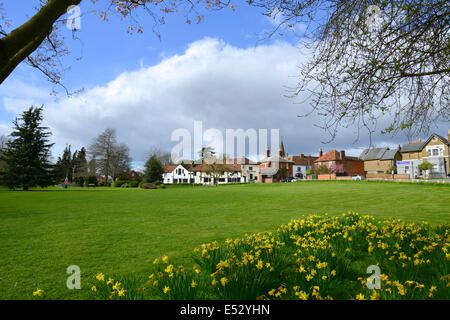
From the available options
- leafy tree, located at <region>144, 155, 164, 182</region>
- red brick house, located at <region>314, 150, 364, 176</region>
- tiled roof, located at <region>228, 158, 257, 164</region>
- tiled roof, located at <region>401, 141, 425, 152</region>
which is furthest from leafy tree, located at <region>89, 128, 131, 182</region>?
tiled roof, located at <region>401, 141, 425, 152</region>

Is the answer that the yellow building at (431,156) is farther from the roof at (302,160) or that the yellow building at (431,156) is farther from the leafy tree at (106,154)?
the leafy tree at (106,154)

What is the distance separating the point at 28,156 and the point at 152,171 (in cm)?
3173

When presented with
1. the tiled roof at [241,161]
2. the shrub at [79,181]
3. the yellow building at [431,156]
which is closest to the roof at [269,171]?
the tiled roof at [241,161]

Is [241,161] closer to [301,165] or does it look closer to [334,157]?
[301,165]

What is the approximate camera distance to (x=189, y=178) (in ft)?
310

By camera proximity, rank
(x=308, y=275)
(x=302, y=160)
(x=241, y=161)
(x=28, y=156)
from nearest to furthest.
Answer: (x=308, y=275), (x=28, y=156), (x=241, y=161), (x=302, y=160)

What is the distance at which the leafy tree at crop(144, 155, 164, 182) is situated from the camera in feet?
235

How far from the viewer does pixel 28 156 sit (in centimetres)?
4288

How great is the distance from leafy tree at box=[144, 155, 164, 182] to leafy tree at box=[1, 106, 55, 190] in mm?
27880

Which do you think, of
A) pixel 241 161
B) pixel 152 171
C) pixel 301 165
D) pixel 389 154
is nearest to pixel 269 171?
pixel 241 161

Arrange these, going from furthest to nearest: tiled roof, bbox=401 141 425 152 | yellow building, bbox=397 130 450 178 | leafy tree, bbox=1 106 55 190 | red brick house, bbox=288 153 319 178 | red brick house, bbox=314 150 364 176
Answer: red brick house, bbox=288 153 319 178, red brick house, bbox=314 150 364 176, tiled roof, bbox=401 141 425 152, yellow building, bbox=397 130 450 178, leafy tree, bbox=1 106 55 190

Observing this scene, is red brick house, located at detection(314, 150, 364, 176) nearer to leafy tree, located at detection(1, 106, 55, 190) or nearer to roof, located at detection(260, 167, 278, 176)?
→ roof, located at detection(260, 167, 278, 176)
